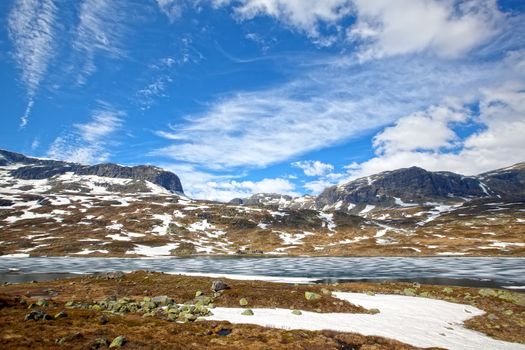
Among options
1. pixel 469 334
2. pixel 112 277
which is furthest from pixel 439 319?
pixel 112 277

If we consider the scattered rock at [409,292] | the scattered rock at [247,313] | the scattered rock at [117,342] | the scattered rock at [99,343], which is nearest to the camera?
the scattered rock at [99,343]

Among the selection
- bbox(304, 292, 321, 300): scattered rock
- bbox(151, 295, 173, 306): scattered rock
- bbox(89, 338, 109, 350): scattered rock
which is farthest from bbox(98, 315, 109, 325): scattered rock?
bbox(304, 292, 321, 300): scattered rock

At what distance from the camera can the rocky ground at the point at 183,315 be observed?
2547 cm

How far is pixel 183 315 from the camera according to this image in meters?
32.8

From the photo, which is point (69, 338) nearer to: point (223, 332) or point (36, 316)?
point (36, 316)

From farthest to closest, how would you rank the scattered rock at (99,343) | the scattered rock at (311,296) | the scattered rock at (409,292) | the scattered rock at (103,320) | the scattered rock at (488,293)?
the scattered rock at (409,292) < the scattered rock at (488,293) < the scattered rock at (311,296) < the scattered rock at (103,320) < the scattered rock at (99,343)

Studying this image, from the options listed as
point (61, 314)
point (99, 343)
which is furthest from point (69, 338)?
point (61, 314)

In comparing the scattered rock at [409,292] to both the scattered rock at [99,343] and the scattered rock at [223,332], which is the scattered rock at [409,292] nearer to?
the scattered rock at [223,332]

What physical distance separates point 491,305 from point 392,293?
11319mm

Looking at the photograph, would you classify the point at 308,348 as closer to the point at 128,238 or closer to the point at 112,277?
the point at 112,277

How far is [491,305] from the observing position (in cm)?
4350

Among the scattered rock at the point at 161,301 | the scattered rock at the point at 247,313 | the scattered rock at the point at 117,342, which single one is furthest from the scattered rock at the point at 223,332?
the scattered rock at the point at 161,301

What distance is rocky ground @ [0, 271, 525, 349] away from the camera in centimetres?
2547

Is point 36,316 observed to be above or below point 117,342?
above
